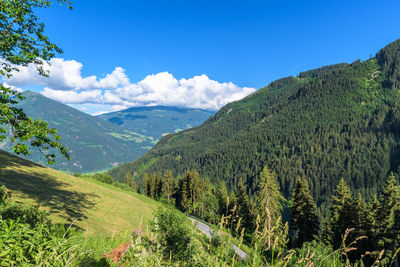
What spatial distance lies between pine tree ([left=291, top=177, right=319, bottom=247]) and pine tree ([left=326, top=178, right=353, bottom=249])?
586 centimetres

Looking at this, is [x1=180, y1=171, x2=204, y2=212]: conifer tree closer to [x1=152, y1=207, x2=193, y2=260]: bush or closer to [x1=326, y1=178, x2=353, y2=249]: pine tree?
[x1=326, y1=178, x2=353, y2=249]: pine tree

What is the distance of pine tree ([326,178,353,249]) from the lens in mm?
33556

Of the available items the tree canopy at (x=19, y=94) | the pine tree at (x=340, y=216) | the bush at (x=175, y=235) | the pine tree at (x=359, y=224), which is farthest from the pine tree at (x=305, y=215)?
the tree canopy at (x=19, y=94)

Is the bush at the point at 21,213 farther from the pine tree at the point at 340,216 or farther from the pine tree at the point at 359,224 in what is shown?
the pine tree at the point at 340,216

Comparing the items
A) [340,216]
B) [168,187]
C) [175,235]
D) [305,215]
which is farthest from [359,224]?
[168,187]

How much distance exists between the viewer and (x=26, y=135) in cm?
734

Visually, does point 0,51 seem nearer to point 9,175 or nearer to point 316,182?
point 9,175

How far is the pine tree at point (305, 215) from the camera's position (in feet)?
143

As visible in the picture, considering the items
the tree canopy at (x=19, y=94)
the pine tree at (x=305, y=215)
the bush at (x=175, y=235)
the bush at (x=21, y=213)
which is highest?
the tree canopy at (x=19, y=94)

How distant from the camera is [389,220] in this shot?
2792 centimetres

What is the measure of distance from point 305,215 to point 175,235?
45.1m

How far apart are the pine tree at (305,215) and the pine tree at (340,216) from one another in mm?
5858

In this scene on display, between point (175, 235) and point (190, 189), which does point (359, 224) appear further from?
point (190, 189)

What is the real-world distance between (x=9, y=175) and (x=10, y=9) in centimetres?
1794
